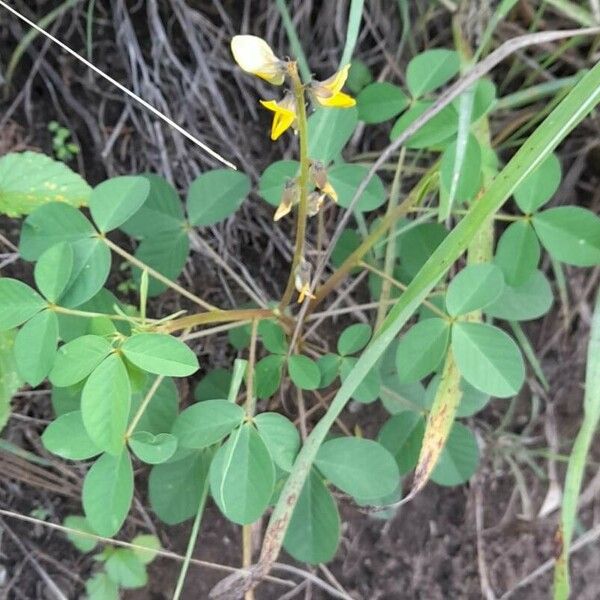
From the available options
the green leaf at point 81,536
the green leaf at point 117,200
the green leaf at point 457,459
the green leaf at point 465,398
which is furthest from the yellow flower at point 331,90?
the green leaf at point 81,536

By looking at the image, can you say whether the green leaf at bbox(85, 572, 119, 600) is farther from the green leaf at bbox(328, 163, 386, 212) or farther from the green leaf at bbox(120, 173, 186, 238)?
the green leaf at bbox(328, 163, 386, 212)

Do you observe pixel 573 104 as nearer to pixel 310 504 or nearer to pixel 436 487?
pixel 310 504

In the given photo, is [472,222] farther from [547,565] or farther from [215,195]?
[547,565]

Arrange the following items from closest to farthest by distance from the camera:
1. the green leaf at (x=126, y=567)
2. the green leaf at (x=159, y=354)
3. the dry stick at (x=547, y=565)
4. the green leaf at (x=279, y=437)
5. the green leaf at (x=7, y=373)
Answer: the green leaf at (x=159, y=354)
the green leaf at (x=279, y=437)
the green leaf at (x=7, y=373)
the green leaf at (x=126, y=567)
the dry stick at (x=547, y=565)

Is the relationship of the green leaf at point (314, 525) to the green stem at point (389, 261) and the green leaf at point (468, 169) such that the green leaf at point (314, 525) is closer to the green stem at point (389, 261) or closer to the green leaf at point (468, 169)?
the green stem at point (389, 261)

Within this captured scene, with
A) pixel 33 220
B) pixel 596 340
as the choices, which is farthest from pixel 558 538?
pixel 33 220

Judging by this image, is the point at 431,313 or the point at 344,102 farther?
the point at 431,313

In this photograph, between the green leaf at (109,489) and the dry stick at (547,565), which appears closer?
the green leaf at (109,489)
